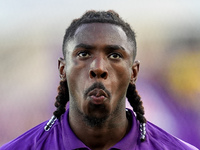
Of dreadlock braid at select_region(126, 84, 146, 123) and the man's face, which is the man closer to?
the man's face

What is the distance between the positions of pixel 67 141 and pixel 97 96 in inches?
19.8

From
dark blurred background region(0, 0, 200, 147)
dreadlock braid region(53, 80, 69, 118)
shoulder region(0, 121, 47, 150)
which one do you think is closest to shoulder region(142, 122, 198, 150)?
dreadlock braid region(53, 80, 69, 118)

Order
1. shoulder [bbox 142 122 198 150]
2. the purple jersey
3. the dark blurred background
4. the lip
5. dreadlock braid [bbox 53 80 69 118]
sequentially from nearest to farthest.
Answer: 1. the lip
2. the purple jersey
3. shoulder [bbox 142 122 198 150]
4. dreadlock braid [bbox 53 80 69 118]
5. the dark blurred background

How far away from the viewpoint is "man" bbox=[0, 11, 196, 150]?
2.60 meters

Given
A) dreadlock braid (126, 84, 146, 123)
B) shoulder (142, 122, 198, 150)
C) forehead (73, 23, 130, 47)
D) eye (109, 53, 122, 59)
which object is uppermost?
forehead (73, 23, 130, 47)

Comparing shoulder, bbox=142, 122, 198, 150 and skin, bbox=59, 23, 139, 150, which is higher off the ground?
skin, bbox=59, 23, 139, 150

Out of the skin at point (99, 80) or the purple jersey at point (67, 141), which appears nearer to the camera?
the skin at point (99, 80)

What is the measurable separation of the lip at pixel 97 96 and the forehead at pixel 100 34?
0.45m

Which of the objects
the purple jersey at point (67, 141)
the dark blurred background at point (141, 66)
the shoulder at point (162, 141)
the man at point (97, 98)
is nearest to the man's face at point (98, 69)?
the man at point (97, 98)

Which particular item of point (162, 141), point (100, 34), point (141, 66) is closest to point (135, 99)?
point (162, 141)

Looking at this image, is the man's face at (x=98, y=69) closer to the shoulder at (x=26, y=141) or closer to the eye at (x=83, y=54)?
the eye at (x=83, y=54)

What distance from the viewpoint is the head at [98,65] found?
2.57 metres

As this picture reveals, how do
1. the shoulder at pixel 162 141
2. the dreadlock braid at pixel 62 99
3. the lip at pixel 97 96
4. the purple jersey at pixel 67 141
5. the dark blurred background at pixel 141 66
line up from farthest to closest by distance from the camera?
1. the dark blurred background at pixel 141 66
2. the dreadlock braid at pixel 62 99
3. the shoulder at pixel 162 141
4. the purple jersey at pixel 67 141
5. the lip at pixel 97 96

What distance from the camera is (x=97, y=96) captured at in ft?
8.25
